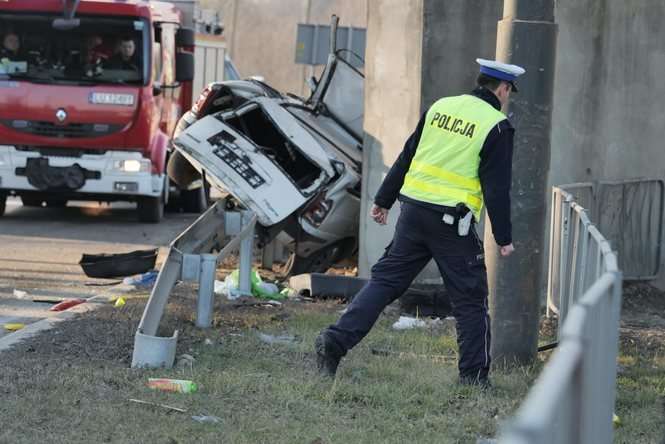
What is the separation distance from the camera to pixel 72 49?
1534cm

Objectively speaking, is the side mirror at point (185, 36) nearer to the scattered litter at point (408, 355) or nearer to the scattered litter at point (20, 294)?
the scattered litter at point (20, 294)

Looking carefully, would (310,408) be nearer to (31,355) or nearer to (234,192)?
(31,355)

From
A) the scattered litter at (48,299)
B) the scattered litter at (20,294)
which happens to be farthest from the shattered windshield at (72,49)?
the scattered litter at (48,299)

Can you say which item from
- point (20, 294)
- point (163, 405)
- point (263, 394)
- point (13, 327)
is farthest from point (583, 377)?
point (20, 294)

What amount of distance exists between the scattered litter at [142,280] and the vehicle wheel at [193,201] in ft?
25.9

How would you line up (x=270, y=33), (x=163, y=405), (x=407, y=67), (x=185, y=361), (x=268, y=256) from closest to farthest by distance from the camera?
(x=163, y=405) < (x=185, y=361) < (x=407, y=67) < (x=268, y=256) < (x=270, y=33)

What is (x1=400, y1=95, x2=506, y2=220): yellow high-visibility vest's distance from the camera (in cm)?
A: 637

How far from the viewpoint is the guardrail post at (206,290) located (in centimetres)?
813

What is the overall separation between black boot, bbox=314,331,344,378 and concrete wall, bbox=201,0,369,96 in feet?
105

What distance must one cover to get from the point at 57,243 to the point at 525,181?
798cm

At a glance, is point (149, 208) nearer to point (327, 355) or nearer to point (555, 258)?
point (555, 258)

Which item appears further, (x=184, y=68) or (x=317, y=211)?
(x=184, y=68)

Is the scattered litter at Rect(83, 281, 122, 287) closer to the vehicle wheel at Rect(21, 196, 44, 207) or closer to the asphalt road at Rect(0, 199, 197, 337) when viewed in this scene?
the asphalt road at Rect(0, 199, 197, 337)

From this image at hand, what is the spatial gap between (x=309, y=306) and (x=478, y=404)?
367 cm
